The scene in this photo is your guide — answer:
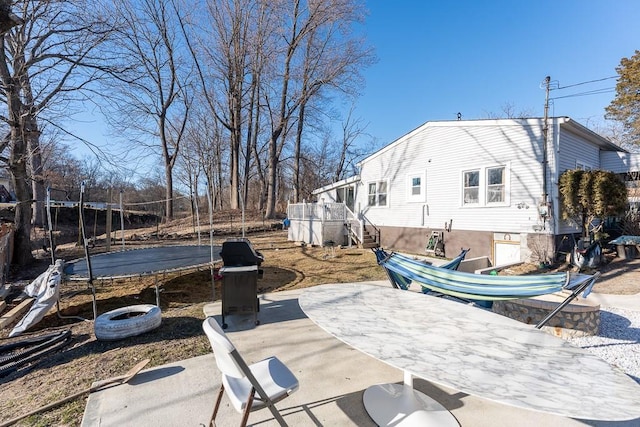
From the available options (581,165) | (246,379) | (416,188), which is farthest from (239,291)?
(581,165)

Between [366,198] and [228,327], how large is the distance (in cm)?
1056

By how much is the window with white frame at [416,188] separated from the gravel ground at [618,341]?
6.67m

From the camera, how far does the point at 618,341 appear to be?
384 cm

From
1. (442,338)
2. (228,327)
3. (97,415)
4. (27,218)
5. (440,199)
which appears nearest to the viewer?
(442,338)

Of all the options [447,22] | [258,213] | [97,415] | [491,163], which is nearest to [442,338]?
[97,415]

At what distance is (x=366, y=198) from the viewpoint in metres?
13.8

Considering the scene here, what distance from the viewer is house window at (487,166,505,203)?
895cm

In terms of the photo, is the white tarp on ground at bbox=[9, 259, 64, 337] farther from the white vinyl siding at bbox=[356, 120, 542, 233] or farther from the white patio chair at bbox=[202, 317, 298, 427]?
the white vinyl siding at bbox=[356, 120, 542, 233]

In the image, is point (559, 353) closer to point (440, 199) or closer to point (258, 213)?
point (440, 199)

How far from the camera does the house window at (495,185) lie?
8953 millimetres

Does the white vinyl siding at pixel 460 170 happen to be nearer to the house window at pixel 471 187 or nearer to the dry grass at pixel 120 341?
the house window at pixel 471 187

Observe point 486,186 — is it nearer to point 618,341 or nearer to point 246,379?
point 618,341

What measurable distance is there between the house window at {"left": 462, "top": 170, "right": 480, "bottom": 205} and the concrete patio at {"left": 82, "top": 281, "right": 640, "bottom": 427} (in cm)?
792

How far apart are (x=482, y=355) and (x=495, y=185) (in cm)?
867
